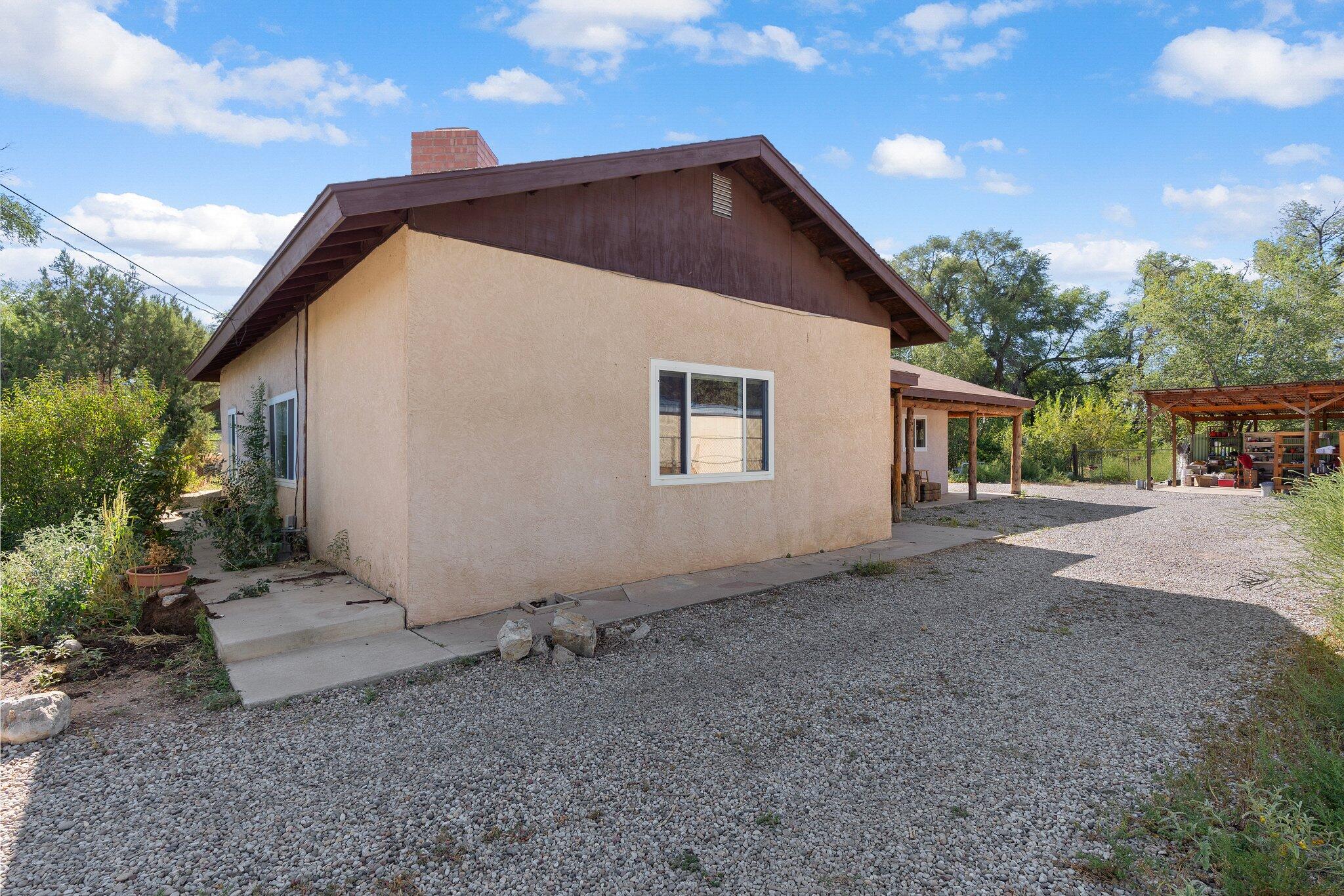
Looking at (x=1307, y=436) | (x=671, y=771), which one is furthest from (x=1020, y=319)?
(x=671, y=771)

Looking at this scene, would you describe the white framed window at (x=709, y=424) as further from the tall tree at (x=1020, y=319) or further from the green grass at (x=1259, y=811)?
the tall tree at (x=1020, y=319)

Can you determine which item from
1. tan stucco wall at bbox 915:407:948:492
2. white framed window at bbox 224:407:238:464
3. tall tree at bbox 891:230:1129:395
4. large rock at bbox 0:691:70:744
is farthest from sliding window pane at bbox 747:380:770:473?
tall tree at bbox 891:230:1129:395

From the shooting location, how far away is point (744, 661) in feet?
14.8

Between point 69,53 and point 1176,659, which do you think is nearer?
point 1176,659

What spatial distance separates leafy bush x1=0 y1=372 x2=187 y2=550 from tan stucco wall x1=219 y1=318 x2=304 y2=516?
139cm

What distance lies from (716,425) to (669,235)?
213 cm

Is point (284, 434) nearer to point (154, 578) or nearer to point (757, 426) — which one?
point (154, 578)

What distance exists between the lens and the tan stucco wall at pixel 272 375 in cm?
829

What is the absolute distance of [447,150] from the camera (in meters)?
7.40

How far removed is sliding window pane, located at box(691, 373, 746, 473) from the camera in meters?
6.97

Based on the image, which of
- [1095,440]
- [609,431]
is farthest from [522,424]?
[1095,440]

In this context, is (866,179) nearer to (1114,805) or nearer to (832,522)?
(832,522)

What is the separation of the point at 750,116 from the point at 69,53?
842 centimetres

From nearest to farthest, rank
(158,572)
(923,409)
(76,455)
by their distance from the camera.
A: (158,572), (76,455), (923,409)
